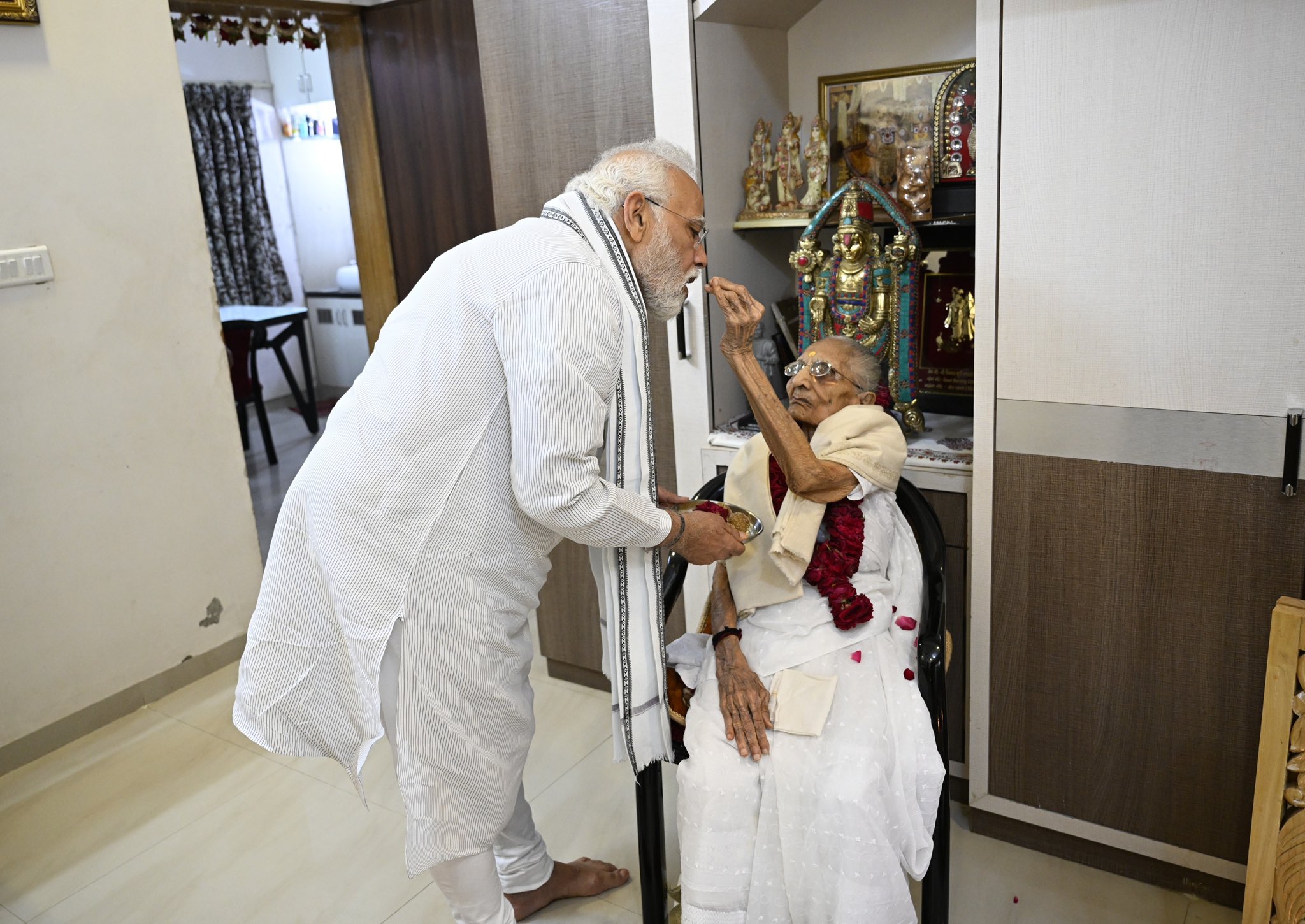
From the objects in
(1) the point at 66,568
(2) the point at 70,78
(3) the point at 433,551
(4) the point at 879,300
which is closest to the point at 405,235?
(2) the point at 70,78

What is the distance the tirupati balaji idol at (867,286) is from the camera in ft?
7.47

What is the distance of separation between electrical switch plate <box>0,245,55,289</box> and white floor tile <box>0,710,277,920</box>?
1.37m

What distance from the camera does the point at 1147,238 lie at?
1820 mm

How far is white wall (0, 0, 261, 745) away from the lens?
287 cm

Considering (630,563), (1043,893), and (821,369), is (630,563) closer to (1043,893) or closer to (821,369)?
(821,369)

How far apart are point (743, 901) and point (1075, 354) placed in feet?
3.91

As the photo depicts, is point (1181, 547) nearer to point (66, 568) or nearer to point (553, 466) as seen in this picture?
point (553, 466)

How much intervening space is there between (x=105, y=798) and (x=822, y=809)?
2099 millimetres

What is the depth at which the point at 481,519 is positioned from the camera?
1.74 m

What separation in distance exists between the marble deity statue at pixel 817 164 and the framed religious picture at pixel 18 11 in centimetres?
218

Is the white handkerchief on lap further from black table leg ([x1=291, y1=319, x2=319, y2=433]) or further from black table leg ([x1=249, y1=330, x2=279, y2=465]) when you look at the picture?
black table leg ([x1=291, y1=319, x2=319, y2=433])

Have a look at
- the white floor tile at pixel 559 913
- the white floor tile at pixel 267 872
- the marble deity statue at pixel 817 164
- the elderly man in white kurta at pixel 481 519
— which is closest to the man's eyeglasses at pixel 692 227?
the elderly man in white kurta at pixel 481 519

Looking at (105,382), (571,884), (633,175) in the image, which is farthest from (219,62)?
(571,884)

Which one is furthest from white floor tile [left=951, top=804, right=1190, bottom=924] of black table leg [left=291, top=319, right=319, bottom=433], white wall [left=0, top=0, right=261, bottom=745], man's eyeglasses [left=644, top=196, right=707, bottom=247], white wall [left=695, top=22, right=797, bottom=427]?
black table leg [left=291, top=319, right=319, bottom=433]
